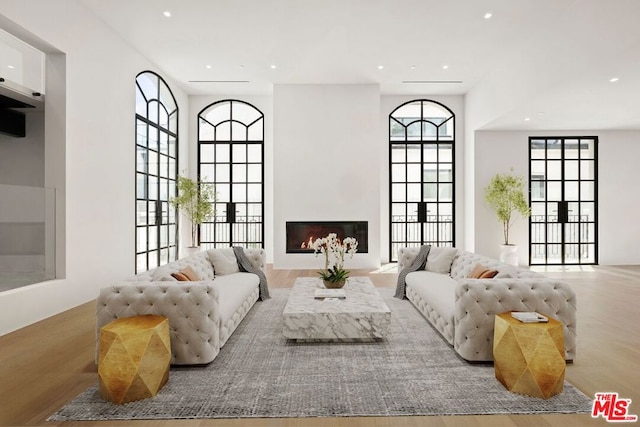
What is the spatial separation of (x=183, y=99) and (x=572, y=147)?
9534 millimetres

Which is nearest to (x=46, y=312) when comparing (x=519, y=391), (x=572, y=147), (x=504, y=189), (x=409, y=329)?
(x=409, y=329)

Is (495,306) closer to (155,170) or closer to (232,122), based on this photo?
(155,170)

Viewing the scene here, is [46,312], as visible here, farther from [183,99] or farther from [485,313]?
[183,99]

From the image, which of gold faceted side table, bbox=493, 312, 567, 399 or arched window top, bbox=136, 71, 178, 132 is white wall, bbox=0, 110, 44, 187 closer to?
arched window top, bbox=136, 71, 178, 132

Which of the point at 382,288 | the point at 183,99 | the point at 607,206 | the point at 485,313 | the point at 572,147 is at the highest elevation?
the point at 183,99

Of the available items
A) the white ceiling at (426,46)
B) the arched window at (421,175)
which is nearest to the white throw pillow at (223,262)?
the white ceiling at (426,46)

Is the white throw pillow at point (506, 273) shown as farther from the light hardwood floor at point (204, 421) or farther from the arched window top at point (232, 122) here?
the arched window top at point (232, 122)

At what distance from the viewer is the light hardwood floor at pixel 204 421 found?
2.31m

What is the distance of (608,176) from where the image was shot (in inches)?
356

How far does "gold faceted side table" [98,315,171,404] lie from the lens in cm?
252

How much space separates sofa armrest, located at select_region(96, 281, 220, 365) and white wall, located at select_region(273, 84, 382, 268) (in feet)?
17.9

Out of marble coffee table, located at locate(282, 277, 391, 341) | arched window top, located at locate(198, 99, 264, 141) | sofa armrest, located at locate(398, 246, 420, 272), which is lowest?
marble coffee table, located at locate(282, 277, 391, 341)

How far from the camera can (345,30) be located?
6109 mm

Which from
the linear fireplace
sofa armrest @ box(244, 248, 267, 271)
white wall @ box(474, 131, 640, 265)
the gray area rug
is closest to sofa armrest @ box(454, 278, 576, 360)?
the gray area rug
